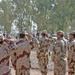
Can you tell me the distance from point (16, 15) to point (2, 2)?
524 cm

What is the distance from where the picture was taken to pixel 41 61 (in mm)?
9539

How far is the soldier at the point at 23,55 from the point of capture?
20.7 feet

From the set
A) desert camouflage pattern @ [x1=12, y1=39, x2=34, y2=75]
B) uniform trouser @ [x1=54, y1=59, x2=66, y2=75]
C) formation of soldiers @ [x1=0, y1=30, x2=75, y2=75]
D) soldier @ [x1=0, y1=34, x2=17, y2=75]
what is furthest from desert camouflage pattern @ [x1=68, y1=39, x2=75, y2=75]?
soldier @ [x1=0, y1=34, x2=17, y2=75]

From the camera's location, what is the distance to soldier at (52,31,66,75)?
8016mm

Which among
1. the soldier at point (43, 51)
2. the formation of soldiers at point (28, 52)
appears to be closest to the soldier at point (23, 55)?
the formation of soldiers at point (28, 52)

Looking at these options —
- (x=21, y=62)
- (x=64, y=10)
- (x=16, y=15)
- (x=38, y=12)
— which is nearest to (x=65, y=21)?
(x=64, y=10)

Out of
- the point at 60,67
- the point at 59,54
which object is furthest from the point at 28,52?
the point at 60,67

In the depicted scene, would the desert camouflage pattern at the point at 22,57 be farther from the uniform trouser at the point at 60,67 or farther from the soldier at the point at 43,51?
the soldier at the point at 43,51

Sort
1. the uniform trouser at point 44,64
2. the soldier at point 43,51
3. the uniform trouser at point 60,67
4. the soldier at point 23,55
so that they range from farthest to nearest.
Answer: the uniform trouser at point 44,64 < the soldier at point 43,51 < the uniform trouser at point 60,67 < the soldier at point 23,55

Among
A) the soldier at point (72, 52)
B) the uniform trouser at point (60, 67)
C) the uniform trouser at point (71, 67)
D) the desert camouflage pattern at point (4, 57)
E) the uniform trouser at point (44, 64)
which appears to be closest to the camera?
the desert camouflage pattern at point (4, 57)

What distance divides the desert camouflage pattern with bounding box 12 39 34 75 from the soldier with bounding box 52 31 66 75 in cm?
175

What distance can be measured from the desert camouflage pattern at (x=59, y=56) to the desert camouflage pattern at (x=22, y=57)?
1.77m

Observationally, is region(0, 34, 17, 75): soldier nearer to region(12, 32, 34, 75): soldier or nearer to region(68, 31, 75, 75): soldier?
region(12, 32, 34, 75): soldier

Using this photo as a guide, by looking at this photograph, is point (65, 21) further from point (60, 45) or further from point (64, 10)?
point (60, 45)
